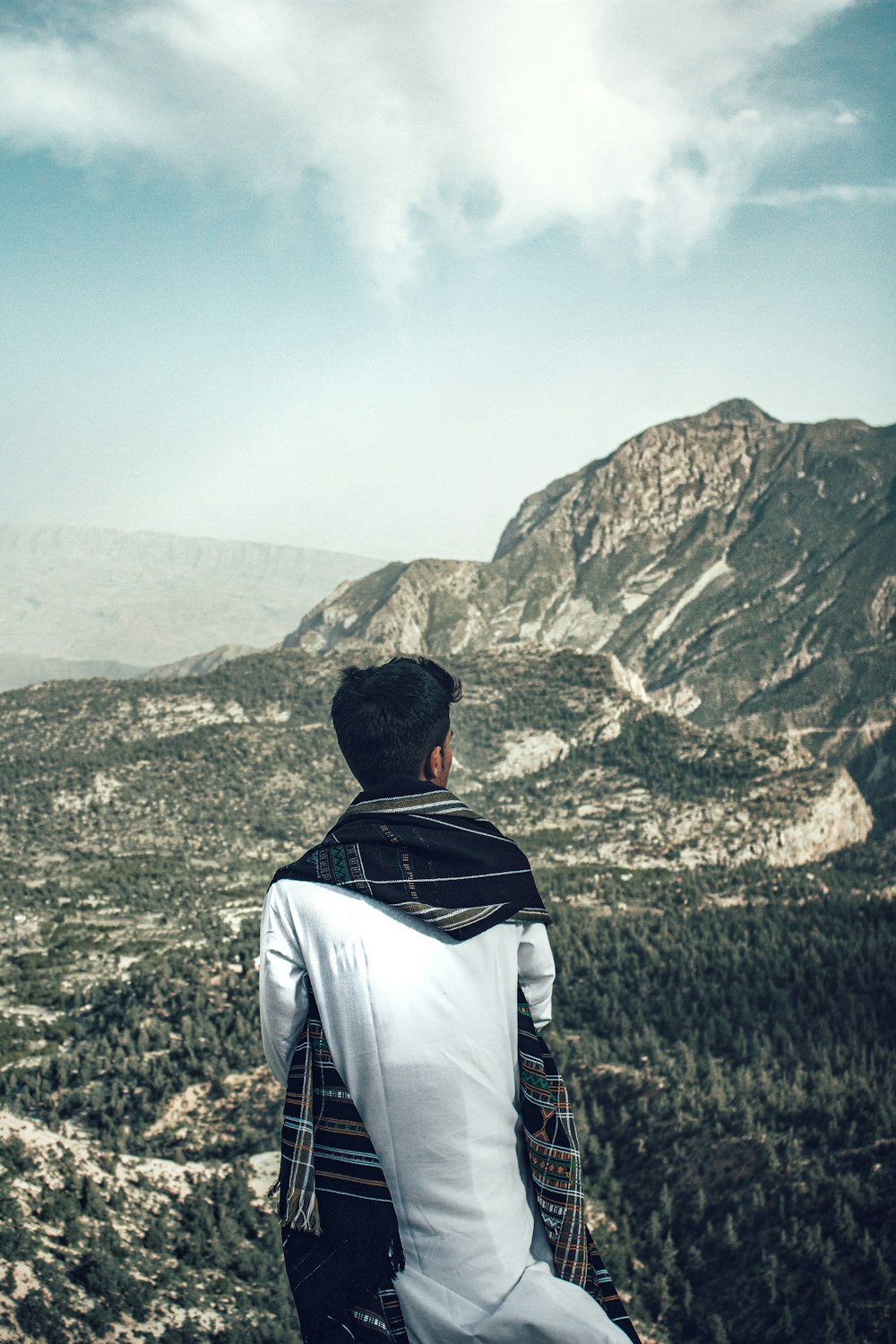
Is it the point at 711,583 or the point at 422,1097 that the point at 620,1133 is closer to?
the point at 422,1097

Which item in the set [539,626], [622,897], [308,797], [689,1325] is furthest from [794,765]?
[539,626]

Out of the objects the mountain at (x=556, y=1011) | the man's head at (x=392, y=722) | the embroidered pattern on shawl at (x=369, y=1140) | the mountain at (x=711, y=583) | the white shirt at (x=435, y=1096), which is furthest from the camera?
the mountain at (x=711, y=583)

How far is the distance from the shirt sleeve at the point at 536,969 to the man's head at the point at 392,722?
64 centimetres

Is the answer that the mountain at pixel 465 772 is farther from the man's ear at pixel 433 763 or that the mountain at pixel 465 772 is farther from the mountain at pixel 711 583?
the man's ear at pixel 433 763

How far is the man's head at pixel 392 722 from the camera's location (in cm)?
338

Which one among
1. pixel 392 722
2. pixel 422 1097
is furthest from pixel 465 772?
pixel 422 1097

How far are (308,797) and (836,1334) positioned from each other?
6207 centimetres

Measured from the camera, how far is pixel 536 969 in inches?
125

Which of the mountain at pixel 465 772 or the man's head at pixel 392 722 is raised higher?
the man's head at pixel 392 722

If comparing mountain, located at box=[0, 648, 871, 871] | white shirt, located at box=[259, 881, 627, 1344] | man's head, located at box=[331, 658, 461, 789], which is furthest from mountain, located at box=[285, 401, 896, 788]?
white shirt, located at box=[259, 881, 627, 1344]

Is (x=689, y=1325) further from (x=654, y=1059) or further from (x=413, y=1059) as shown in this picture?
(x=413, y=1059)

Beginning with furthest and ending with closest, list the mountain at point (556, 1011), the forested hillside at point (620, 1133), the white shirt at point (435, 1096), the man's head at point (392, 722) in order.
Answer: the mountain at point (556, 1011) → the forested hillside at point (620, 1133) → the man's head at point (392, 722) → the white shirt at point (435, 1096)

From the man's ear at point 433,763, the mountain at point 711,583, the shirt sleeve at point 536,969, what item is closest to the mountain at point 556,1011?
the shirt sleeve at point 536,969

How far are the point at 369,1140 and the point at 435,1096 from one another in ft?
1.01
